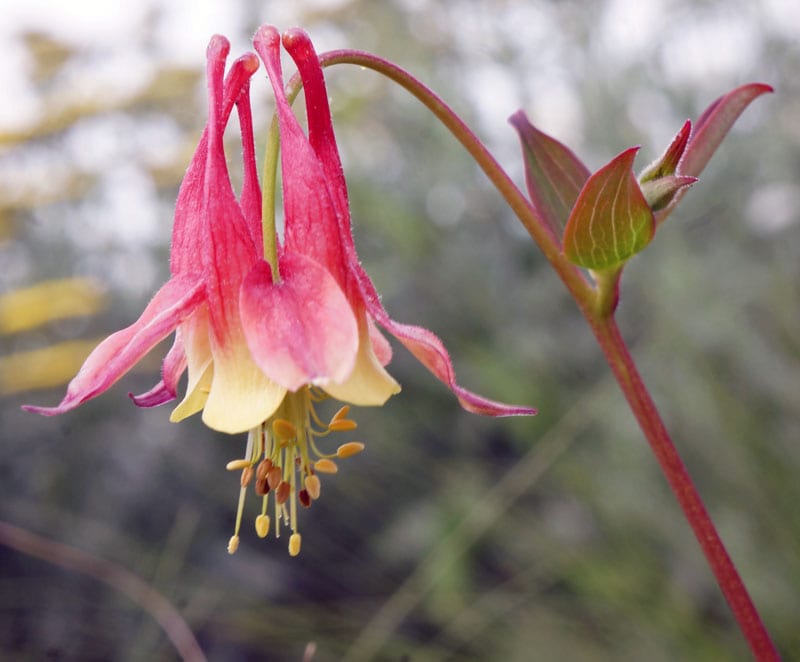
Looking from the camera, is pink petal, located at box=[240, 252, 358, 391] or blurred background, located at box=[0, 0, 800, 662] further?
blurred background, located at box=[0, 0, 800, 662]

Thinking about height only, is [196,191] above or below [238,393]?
above

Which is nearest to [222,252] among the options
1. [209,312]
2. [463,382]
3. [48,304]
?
[209,312]

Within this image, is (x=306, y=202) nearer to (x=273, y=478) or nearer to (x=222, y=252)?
(x=222, y=252)

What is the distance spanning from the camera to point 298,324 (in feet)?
2.09

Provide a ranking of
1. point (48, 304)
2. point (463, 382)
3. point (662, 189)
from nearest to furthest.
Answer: point (662, 189) < point (463, 382) < point (48, 304)

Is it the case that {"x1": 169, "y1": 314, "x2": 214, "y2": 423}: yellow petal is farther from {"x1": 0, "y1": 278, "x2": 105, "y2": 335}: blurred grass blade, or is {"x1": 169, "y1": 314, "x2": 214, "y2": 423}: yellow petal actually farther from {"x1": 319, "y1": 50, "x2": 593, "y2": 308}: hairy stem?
{"x1": 0, "y1": 278, "x2": 105, "y2": 335}: blurred grass blade

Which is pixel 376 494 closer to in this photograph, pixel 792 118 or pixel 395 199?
pixel 395 199

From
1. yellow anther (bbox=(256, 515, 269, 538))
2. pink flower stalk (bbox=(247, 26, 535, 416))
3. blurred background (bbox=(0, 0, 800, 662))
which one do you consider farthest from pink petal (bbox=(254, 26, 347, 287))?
blurred background (bbox=(0, 0, 800, 662))

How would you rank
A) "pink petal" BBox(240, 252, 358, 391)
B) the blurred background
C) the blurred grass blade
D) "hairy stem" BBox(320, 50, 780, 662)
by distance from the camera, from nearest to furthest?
"pink petal" BBox(240, 252, 358, 391), "hairy stem" BBox(320, 50, 780, 662), the blurred background, the blurred grass blade

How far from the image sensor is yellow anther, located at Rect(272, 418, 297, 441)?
2.35 ft

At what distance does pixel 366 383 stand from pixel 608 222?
0.25 m

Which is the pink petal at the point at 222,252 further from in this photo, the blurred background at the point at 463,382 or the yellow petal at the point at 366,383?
the blurred background at the point at 463,382

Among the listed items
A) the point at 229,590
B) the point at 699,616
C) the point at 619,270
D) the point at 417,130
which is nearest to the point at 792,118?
the point at 417,130

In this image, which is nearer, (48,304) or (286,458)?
(286,458)
